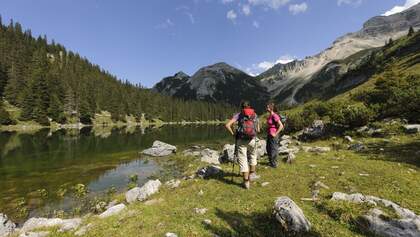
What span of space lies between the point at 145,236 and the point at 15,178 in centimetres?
2151

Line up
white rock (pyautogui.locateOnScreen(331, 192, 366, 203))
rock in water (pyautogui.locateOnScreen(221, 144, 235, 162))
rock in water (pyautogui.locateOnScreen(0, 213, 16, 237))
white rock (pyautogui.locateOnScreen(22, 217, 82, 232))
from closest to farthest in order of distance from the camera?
white rock (pyautogui.locateOnScreen(331, 192, 366, 203)) < white rock (pyautogui.locateOnScreen(22, 217, 82, 232)) < rock in water (pyautogui.locateOnScreen(0, 213, 16, 237)) < rock in water (pyautogui.locateOnScreen(221, 144, 235, 162))

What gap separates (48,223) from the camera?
11016 millimetres

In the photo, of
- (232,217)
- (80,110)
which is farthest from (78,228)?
(80,110)

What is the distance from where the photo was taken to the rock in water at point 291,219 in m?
8.33

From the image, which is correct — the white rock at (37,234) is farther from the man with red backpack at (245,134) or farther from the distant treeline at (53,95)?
the distant treeline at (53,95)

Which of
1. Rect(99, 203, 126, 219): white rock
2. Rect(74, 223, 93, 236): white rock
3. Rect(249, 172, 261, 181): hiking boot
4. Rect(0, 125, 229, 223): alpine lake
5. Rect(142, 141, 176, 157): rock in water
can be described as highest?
Rect(249, 172, 261, 181): hiking boot

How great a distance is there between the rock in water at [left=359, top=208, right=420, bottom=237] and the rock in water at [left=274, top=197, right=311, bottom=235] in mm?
1818

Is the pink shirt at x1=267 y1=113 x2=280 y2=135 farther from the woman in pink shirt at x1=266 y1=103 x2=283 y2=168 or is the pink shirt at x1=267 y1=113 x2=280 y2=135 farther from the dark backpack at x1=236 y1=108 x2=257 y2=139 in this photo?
the dark backpack at x1=236 y1=108 x2=257 y2=139

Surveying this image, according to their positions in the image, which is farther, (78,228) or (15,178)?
(15,178)

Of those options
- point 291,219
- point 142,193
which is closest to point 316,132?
point 142,193

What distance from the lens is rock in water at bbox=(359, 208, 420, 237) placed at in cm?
755

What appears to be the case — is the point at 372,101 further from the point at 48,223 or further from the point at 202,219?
the point at 48,223

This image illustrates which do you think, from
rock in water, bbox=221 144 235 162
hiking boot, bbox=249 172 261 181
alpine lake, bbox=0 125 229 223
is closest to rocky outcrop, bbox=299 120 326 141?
rock in water, bbox=221 144 235 162

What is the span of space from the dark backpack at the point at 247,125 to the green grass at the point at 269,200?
8.68ft
